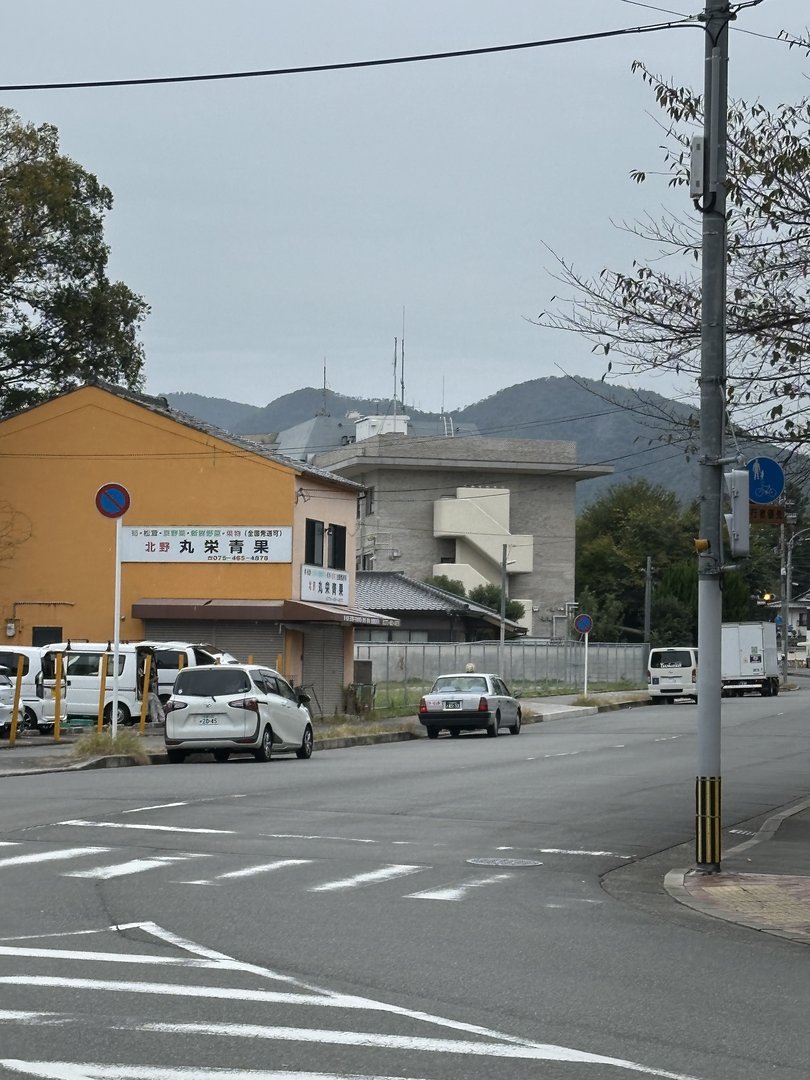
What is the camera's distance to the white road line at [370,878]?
40.0ft

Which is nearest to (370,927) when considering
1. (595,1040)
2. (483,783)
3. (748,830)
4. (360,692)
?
(595,1040)

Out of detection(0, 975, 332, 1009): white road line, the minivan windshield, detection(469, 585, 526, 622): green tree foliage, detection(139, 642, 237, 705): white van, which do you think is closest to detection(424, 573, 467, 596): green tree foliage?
detection(469, 585, 526, 622): green tree foliage

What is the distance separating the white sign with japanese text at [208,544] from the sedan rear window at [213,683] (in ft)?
56.4

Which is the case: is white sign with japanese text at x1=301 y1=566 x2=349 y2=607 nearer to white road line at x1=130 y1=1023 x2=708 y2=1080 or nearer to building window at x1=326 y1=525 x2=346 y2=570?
building window at x1=326 y1=525 x2=346 y2=570

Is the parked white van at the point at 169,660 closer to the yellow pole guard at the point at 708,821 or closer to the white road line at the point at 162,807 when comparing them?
the white road line at the point at 162,807

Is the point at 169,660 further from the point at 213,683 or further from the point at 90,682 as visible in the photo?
the point at 213,683

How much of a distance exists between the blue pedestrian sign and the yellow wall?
30078 millimetres

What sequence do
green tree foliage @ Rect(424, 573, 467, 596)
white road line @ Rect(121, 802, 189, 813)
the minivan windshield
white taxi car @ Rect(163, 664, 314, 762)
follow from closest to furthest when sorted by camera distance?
white road line @ Rect(121, 802, 189, 813), white taxi car @ Rect(163, 664, 314, 762), the minivan windshield, green tree foliage @ Rect(424, 573, 467, 596)

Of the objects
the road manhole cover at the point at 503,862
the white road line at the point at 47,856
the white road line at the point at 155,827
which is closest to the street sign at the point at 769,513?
the road manhole cover at the point at 503,862

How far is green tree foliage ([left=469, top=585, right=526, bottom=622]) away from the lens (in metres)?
91.9

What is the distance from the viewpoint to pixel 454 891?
12.2 meters

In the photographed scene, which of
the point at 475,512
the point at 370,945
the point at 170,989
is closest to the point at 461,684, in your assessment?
the point at 370,945

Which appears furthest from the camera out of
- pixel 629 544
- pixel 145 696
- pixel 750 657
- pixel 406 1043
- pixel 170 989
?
pixel 629 544

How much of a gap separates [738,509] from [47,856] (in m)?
6.61
